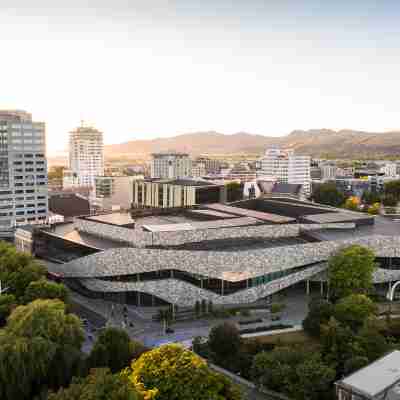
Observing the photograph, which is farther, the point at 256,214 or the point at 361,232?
the point at 256,214

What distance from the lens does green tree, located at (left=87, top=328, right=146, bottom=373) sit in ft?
92.8

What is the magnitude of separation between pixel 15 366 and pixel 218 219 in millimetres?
30415

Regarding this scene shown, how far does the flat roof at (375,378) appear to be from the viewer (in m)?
24.6

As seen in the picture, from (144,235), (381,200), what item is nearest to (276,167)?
(381,200)

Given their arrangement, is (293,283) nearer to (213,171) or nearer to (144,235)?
(144,235)

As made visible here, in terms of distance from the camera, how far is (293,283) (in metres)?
47.3

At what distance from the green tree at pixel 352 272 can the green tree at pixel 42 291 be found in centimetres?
2417

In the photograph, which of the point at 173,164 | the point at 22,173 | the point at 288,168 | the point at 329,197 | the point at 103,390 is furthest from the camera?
the point at 173,164

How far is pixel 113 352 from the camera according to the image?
29.0 m

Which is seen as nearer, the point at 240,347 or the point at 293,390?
the point at 293,390

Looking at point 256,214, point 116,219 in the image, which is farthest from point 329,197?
point 116,219

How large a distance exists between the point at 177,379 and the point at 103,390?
11.2 ft

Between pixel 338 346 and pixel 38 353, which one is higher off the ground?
pixel 38 353

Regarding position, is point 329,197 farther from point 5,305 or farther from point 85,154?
→ point 85,154
